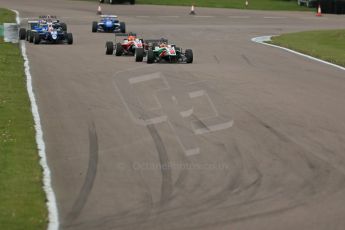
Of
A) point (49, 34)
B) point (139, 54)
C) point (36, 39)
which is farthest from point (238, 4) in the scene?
point (139, 54)

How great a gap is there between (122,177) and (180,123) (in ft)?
12.3

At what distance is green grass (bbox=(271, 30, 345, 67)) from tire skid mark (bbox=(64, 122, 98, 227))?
536 inches

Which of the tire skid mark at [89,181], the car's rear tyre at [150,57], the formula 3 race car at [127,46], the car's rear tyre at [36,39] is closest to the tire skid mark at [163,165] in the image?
the tire skid mark at [89,181]

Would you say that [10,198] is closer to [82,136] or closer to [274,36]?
[82,136]

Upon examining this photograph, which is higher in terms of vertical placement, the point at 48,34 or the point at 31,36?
the point at 48,34

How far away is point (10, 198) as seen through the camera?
28.7 ft

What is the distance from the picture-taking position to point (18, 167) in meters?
10.2

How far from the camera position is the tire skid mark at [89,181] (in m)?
8.28

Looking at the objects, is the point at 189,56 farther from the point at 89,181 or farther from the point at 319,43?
the point at 89,181

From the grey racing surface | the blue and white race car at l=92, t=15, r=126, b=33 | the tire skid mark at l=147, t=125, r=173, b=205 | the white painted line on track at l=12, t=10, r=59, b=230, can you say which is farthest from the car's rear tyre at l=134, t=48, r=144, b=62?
the blue and white race car at l=92, t=15, r=126, b=33

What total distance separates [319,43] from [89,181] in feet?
78.9

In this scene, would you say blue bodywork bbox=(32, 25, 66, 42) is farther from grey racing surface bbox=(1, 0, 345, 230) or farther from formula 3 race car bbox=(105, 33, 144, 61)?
grey racing surface bbox=(1, 0, 345, 230)

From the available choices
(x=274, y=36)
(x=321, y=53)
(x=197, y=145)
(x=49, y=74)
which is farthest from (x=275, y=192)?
(x=274, y=36)

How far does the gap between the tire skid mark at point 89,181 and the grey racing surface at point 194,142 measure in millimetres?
15
